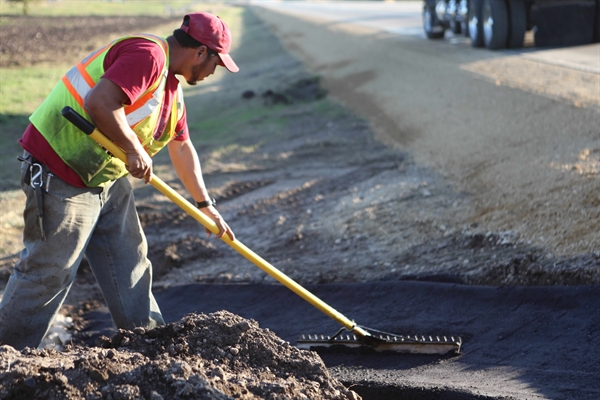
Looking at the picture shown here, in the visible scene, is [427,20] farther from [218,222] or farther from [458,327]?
[218,222]

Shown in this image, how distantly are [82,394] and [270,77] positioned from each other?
14561 mm

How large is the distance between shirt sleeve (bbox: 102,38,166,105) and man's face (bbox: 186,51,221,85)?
0.26 metres

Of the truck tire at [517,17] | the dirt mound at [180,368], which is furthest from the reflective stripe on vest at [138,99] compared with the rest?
the truck tire at [517,17]

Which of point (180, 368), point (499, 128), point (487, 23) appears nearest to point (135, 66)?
point (180, 368)

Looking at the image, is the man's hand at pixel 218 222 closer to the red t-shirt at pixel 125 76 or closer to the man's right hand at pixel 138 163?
the man's right hand at pixel 138 163

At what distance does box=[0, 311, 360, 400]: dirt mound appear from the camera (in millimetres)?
2670

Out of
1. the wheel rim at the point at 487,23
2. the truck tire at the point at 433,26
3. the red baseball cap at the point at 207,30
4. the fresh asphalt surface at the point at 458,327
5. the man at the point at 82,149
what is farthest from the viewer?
the truck tire at the point at 433,26

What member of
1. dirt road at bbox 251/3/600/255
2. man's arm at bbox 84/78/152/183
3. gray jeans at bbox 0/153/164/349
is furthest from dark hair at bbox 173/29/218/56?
dirt road at bbox 251/3/600/255

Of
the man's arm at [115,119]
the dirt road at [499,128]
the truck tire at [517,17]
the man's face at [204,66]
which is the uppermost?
the man's face at [204,66]

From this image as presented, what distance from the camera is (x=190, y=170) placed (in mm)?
3871

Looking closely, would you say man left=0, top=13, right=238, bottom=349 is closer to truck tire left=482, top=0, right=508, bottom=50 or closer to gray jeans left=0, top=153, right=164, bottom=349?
gray jeans left=0, top=153, right=164, bottom=349

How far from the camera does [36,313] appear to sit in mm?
3344

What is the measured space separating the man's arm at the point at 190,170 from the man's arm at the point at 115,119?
69cm

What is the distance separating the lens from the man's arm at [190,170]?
3.81 m
